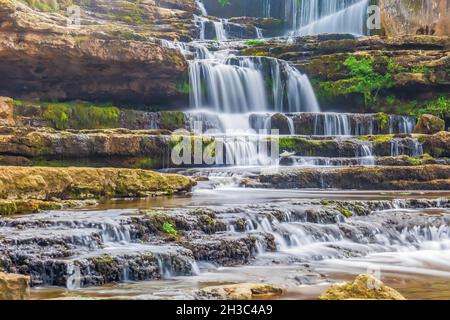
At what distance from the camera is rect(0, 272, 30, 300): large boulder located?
4.55 m

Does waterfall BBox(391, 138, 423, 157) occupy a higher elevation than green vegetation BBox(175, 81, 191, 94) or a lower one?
lower

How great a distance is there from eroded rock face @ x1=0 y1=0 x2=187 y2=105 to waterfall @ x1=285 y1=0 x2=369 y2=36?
1405 cm

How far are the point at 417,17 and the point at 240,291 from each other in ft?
81.3

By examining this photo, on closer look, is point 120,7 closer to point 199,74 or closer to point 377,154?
point 199,74

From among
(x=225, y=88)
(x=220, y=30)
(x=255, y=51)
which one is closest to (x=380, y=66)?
(x=255, y=51)

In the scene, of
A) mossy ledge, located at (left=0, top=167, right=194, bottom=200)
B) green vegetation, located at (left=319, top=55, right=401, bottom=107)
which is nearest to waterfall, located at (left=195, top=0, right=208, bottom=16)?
green vegetation, located at (left=319, top=55, right=401, bottom=107)

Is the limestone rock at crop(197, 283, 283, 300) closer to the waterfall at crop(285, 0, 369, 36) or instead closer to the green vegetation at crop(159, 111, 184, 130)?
the green vegetation at crop(159, 111, 184, 130)

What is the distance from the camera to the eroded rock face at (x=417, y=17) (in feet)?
86.3

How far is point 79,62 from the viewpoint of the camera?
20719 millimetres

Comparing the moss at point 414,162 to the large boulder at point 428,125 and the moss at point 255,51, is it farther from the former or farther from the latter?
the moss at point 255,51

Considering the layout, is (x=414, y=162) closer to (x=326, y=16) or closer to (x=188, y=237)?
(x=188, y=237)

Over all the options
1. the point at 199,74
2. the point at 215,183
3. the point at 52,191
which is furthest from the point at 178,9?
the point at 52,191

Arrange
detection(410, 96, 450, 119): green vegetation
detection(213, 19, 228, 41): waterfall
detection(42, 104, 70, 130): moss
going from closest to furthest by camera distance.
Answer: detection(42, 104, 70, 130): moss → detection(410, 96, 450, 119): green vegetation → detection(213, 19, 228, 41): waterfall

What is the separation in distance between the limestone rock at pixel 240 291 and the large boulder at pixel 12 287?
1.59 metres
